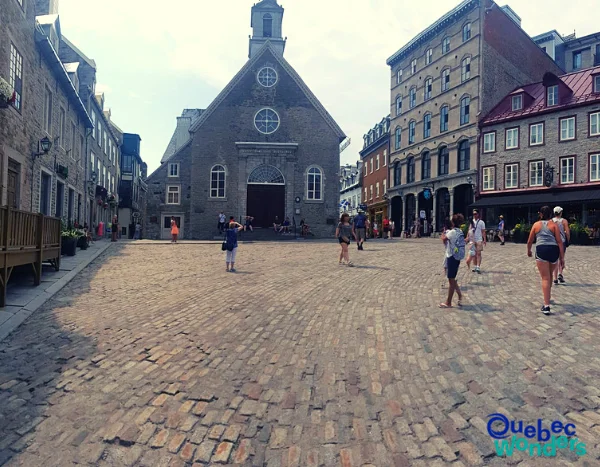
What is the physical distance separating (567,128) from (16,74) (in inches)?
1200

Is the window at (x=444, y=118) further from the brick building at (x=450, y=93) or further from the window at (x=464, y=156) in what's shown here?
the window at (x=464, y=156)

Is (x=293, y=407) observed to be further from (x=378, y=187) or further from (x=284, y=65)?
(x=378, y=187)

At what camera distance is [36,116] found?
15000mm

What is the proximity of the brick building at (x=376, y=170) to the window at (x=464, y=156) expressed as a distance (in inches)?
410

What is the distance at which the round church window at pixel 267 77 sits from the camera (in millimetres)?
33594

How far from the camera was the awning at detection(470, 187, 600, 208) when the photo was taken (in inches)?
1030

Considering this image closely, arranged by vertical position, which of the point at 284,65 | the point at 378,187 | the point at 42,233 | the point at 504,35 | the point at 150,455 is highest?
the point at 504,35

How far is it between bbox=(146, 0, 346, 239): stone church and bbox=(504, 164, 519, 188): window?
12421 millimetres

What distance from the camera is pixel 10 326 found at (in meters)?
5.86

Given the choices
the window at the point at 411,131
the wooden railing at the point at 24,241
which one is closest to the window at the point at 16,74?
the wooden railing at the point at 24,241

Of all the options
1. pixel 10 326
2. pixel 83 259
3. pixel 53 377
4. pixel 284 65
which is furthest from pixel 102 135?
pixel 53 377

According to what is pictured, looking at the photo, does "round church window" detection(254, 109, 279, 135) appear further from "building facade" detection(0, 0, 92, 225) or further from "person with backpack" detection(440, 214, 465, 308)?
"person with backpack" detection(440, 214, 465, 308)

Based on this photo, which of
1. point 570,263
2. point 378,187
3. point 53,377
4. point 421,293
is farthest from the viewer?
point 378,187

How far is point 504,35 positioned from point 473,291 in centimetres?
3434
